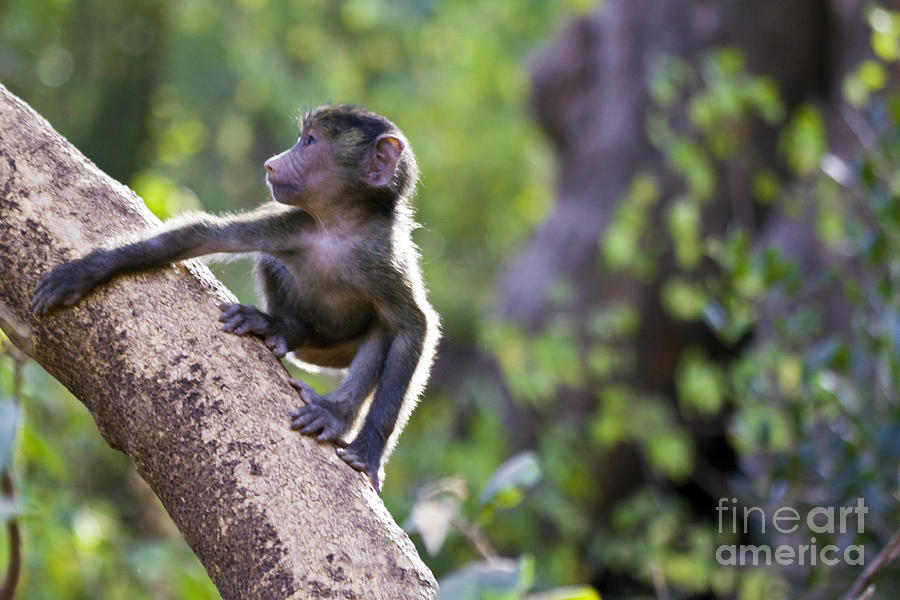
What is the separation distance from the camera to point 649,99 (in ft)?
23.9

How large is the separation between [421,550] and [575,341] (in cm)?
413

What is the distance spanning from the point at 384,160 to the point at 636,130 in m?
4.80

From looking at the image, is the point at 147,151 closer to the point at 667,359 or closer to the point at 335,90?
the point at 667,359

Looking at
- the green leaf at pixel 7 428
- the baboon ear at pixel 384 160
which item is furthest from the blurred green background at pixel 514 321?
the baboon ear at pixel 384 160

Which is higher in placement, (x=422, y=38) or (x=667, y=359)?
(x=422, y=38)

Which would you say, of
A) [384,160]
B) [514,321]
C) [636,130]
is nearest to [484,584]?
[384,160]

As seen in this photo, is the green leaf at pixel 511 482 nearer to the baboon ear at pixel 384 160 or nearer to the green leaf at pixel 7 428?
the baboon ear at pixel 384 160

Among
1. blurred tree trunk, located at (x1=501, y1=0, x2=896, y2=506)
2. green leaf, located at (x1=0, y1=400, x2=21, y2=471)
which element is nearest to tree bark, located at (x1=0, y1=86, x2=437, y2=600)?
green leaf, located at (x1=0, y1=400, x2=21, y2=471)

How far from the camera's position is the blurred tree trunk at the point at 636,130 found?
6754mm

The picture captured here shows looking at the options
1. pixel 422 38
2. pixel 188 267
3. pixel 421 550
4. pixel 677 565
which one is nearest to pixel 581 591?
pixel 421 550

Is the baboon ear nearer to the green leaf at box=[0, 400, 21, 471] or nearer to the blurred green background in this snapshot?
the blurred green background

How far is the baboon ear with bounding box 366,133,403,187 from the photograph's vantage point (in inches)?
110

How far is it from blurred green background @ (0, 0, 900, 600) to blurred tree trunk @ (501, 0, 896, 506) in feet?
0.33

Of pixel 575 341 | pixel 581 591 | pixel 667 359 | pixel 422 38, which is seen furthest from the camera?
pixel 422 38
